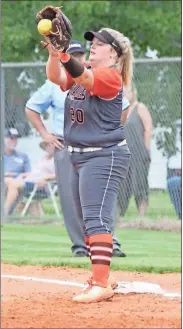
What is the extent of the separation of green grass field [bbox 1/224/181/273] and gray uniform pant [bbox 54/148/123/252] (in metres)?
0.21

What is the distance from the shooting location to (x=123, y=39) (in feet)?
26.9

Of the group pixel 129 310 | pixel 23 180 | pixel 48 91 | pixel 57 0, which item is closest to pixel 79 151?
pixel 129 310

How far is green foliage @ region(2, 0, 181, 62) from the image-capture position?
20.5m

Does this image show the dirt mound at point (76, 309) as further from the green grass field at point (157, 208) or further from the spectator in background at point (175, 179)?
the green grass field at point (157, 208)

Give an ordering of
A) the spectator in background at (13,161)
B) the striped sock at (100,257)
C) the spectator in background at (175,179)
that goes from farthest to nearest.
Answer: the spectator in background at (13,161) → the spectator in background at (175,179) → the striped sock at (100,257)

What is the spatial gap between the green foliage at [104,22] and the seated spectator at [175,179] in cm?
560

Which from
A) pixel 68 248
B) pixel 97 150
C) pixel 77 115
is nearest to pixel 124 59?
pixel 77 115

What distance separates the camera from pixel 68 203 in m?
11.2

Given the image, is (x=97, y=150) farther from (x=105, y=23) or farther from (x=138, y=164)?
(x=105, y=23)

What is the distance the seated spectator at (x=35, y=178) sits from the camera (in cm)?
1648

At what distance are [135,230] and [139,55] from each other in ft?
24.5

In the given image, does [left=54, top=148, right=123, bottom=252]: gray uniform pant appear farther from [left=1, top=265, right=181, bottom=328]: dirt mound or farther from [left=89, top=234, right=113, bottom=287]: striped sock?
[left=89, top=234, right=113, bottom=287]: striped sock

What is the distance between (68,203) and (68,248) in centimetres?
159

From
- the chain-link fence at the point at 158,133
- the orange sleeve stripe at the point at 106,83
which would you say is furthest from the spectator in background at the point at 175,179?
the orange sleeve stripe at the point at 106,83
